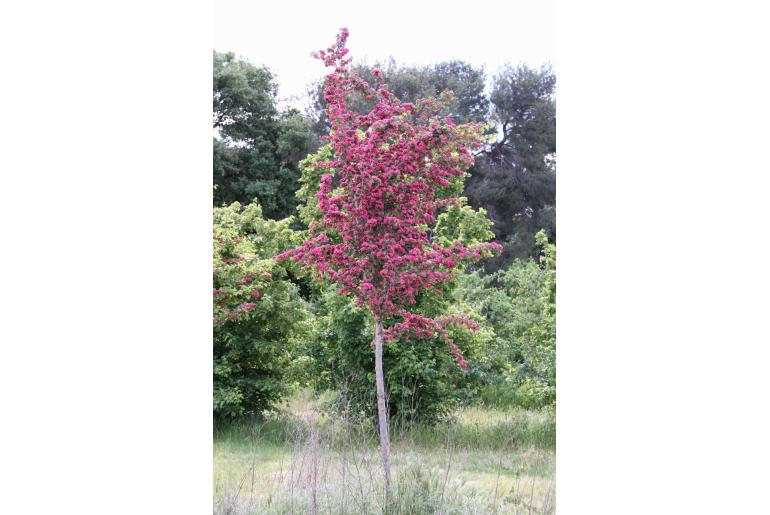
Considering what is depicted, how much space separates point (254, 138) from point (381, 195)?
3.71 metres

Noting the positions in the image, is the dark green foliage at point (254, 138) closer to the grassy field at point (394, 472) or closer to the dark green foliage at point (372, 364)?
the dark green foliage at point (372, 364)

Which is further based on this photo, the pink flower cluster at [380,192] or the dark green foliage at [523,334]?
the dark green foliage at [523,334]

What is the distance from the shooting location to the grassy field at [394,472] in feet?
11.5

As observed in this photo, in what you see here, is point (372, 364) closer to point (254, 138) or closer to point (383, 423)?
point (383, 423)

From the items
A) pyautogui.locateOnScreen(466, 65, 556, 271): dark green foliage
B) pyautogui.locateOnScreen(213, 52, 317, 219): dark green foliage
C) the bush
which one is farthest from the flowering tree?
pyautogui.locateOnScreen(466, 65, 556, 271): dark green foliage

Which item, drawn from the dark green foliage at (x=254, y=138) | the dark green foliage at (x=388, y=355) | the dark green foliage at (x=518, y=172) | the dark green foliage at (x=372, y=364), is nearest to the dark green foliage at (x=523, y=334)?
the dark green foliage at (x=388, y=355)

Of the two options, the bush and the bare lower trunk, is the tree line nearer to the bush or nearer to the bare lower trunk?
the bush

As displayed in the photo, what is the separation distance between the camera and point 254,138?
693cm

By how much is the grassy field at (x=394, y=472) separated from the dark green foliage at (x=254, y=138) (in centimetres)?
280

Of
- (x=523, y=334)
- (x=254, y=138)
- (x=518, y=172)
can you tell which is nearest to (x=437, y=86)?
(x=518, y=172)

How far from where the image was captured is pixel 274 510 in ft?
11.6

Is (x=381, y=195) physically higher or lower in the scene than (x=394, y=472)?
higher
